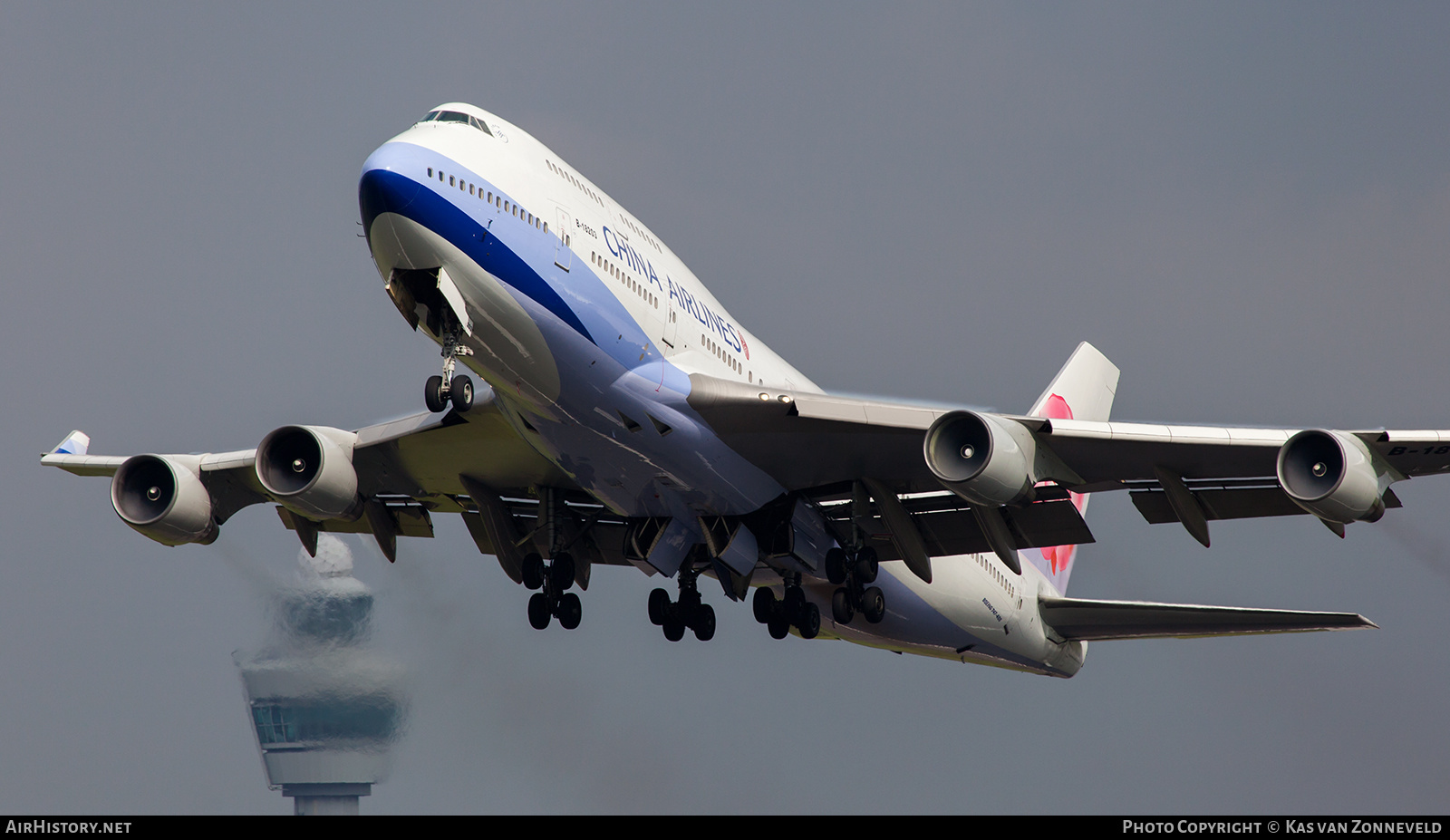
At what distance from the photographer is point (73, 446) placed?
27562 millimetres

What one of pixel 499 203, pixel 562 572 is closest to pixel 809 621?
pixel 562 572

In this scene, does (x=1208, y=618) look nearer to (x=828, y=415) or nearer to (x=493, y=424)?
(x=828, y=415)

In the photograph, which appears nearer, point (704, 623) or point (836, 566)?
point (836, 566)

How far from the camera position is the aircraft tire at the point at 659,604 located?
1112 inches

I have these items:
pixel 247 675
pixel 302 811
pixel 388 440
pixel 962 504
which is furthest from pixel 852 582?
pixel 302 811

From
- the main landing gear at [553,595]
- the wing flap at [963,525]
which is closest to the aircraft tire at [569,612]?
the main landing gear at [553,595]

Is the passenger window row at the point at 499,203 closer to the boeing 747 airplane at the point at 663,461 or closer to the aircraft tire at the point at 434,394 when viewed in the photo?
the boeing 747 airplane at the point at 663,461

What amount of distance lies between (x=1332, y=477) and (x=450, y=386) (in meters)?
12.4

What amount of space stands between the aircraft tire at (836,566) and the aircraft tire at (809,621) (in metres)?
1.55

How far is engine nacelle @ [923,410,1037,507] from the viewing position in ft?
70.5

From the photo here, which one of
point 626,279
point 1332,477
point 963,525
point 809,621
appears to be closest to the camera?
point 1332,477

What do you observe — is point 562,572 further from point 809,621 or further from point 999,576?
point 999,576

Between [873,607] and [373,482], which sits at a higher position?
[373,482]

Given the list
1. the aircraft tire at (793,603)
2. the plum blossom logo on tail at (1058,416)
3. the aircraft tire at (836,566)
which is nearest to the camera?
the aircraft tire at (836,566)
